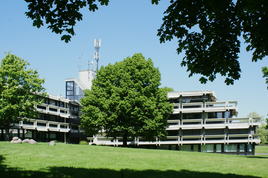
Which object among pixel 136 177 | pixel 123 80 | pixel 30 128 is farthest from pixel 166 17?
pixel 30 128

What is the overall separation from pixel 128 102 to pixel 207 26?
36248mm

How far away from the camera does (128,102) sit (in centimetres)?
4666

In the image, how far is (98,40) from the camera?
91438mm

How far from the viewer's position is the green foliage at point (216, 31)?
1032 cm

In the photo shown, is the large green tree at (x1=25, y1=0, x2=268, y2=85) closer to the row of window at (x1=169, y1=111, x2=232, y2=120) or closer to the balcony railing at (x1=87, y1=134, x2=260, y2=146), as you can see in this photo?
the balcony railing at (x1=87, y1=134, x2=260, y2=146)

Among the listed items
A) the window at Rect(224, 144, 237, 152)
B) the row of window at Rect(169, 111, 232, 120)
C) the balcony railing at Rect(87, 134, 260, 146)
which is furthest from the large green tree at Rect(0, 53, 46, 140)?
the window at Rect(224, 144, 237, 152)

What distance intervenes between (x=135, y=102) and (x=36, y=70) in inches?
705

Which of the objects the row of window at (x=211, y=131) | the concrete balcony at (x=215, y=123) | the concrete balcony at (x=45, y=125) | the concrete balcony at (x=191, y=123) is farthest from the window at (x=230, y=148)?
the concrete balcony at (x=45, y=125)

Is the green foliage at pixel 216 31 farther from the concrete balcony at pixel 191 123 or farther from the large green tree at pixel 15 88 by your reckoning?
the concrete balcony at pixel 191 123

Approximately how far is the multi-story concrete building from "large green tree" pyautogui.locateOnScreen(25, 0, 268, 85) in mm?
61686

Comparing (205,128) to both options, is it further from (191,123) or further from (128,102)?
(128,102)

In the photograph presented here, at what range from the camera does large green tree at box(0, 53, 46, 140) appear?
43312mm

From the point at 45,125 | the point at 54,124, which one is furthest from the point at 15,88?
the point at 54,124

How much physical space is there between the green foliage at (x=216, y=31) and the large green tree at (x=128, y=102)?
3440 cm
